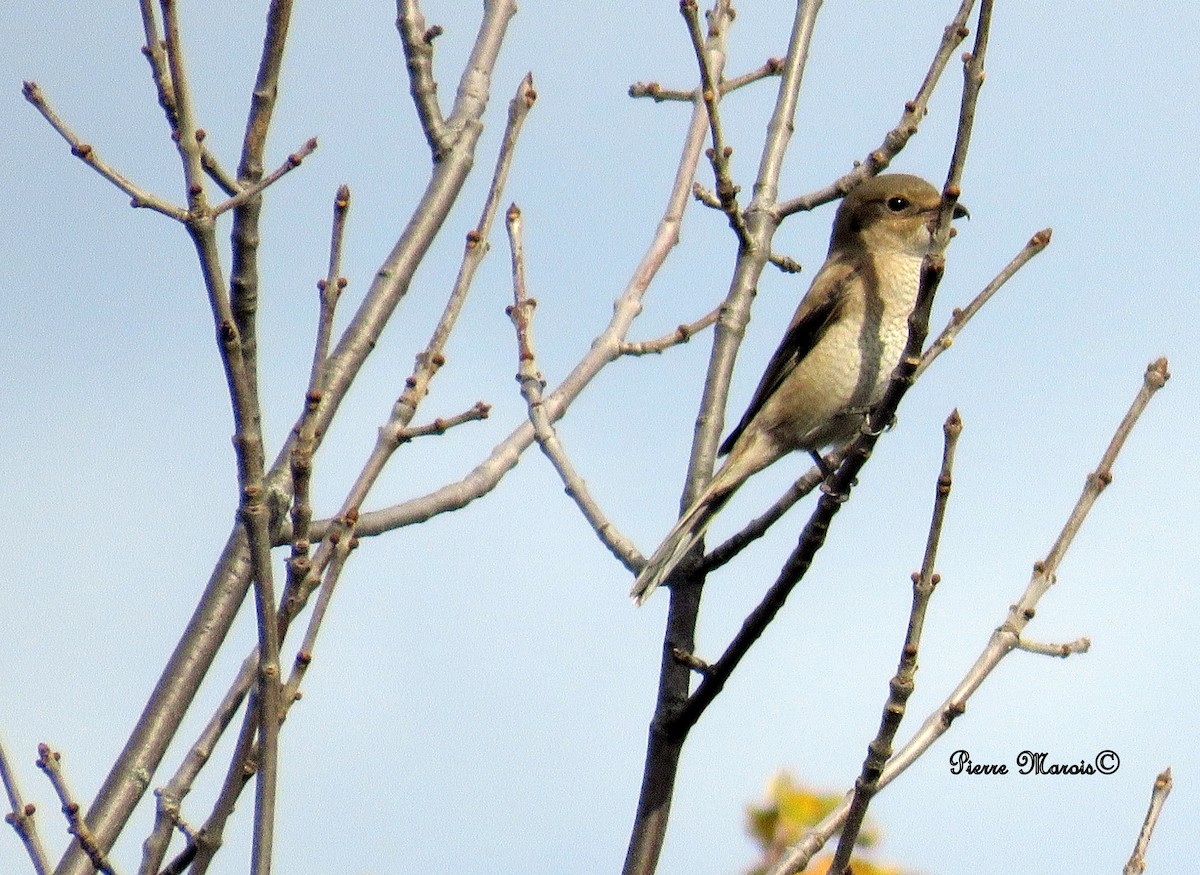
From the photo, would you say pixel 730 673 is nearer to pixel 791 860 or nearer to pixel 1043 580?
pixel 791 860

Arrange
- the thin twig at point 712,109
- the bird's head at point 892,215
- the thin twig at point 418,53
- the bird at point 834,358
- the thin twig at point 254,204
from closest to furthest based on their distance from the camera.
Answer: the thin twig at point 254,204, the thin twig at point 712,109, the thin twig at point 418,53, the bird at point 834,358, the bird's head at point 892,215

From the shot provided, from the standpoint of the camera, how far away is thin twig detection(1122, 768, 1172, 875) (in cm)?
243

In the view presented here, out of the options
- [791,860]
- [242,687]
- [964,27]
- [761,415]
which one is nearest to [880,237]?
[761,415]

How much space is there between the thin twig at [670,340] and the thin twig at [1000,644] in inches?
48.5

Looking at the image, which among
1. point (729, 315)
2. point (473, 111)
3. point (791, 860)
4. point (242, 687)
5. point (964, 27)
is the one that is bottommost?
point (791, 860)

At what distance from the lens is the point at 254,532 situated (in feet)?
6.66

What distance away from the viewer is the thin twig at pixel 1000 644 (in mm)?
2748

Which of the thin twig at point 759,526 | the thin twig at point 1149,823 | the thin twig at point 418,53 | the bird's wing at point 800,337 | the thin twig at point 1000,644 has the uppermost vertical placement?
the bird's wing at point 800,337

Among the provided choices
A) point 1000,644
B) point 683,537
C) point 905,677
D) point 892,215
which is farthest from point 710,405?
point 892,215

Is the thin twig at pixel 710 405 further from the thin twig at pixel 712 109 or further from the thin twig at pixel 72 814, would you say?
the thin twig at pixel 72 814

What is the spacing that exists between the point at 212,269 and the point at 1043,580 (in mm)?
1726

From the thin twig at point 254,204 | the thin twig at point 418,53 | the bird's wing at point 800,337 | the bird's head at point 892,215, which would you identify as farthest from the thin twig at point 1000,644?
the bird's head at point 892,215

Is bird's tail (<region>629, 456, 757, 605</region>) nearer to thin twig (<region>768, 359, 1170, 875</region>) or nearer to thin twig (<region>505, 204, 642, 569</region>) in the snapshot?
thin twig (<region>505, 204, 642, 569</region>)

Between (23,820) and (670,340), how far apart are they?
7.24 feet
